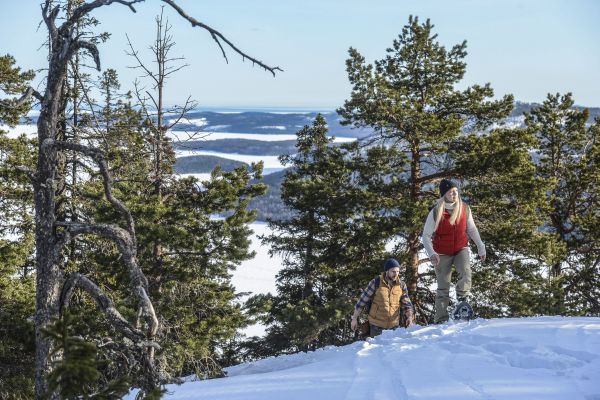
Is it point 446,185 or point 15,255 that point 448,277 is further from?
point 15,255

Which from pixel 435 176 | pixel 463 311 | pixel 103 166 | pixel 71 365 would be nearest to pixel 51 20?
pixel 103 166

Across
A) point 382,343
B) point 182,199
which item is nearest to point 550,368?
point 382,343

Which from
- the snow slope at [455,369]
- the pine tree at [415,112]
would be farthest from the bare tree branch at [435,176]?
the snow slope at [455,369]

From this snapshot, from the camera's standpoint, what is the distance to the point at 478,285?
15.7 metres

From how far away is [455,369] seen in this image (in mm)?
5090

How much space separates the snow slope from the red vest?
1.35 meters

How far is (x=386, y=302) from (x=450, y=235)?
1.47 metres

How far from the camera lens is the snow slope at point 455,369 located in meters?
4.53

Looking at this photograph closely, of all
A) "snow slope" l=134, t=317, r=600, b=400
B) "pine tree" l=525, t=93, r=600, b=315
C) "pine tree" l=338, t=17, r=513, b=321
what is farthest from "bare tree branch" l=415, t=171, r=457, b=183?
"snow slope" l=134, t=317, r=600, b=400

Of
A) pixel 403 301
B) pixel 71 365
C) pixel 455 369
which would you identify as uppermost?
pixel 71 365

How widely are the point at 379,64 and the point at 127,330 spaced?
1475 centimetres

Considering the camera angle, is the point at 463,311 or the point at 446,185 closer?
the point at 446,185

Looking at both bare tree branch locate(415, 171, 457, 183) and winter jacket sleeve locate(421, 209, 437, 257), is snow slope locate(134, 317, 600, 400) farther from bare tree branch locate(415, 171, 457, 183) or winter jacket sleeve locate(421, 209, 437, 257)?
bare tree branch locate(415, 171, 457, 183)

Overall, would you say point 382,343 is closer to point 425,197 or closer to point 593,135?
point 425,197
